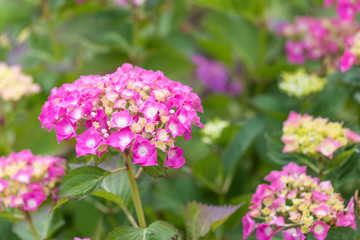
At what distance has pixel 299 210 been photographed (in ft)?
2.58

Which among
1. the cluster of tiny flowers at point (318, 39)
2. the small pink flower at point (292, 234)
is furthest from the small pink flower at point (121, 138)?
the cluster of tiny flowers at point (318, 39)

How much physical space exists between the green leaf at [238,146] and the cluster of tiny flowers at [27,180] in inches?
15.5

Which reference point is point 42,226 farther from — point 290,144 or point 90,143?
point 290,144

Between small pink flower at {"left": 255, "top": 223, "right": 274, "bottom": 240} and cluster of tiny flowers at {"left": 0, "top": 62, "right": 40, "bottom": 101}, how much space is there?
0.67 metres

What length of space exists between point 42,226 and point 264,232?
44 centimetres

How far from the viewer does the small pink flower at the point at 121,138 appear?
0.70m

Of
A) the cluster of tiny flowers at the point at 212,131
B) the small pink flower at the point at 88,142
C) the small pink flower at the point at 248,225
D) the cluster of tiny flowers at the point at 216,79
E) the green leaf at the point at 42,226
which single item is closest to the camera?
the small pink flower at the point at 88,142

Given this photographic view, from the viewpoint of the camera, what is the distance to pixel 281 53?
5.51ft

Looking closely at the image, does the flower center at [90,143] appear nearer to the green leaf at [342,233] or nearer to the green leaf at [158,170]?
the green leaf at [158,170]

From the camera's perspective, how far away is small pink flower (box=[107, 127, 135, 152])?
2.29 ft

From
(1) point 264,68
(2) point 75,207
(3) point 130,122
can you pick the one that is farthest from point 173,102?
(1) point 264,68

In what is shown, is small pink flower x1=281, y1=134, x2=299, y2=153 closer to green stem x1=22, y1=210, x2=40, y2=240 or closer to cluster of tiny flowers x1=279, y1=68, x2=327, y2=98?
cluster of tiny flowers x1=279, y1=68, x2=327, y2=98

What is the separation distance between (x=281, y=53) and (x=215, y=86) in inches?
9.6

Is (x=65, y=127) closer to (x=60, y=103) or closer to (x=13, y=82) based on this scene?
(x=60, y=103)
